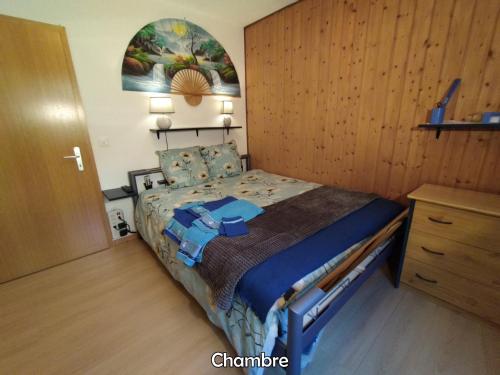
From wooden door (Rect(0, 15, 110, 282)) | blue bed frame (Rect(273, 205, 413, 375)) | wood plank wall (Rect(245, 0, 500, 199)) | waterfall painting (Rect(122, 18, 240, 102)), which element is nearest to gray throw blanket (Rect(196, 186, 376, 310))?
blue bed frame (Rect(273, 205, 413, 375))

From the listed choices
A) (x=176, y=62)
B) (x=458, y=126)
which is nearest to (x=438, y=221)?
(x=458, y=126)

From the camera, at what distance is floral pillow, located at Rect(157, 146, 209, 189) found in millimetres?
2527

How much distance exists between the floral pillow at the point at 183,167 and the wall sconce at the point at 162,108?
1.00ft

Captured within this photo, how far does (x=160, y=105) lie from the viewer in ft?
8.03

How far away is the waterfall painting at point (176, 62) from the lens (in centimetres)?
235

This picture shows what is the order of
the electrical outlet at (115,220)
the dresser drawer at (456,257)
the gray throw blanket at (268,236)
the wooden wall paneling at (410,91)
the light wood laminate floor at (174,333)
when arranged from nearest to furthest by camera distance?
the gray throw blanket at (268,236) < the light wood laminate floor at (174,333) < the dresser drawer at (456,257) < the wooden wall paneling at (410,91) < the electrical outlet at (115,220)

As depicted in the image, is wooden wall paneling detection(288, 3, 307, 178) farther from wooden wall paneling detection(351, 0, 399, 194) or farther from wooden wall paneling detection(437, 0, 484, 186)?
wooden wall paneling detection(437, 0, 484, 186)

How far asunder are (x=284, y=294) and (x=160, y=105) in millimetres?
2279

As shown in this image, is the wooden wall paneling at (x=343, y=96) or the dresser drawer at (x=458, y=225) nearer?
the dresser drawer at (x=458, y=225)

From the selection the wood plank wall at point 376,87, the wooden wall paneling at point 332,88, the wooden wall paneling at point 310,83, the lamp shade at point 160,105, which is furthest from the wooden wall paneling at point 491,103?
the lamp shade at point 160,105

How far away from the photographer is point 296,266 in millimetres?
1139

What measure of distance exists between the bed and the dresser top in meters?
0.23

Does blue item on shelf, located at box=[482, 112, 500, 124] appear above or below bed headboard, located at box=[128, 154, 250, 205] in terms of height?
above

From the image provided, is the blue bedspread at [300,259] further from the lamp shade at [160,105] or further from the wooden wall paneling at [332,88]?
the lamp shade at [160,105]
